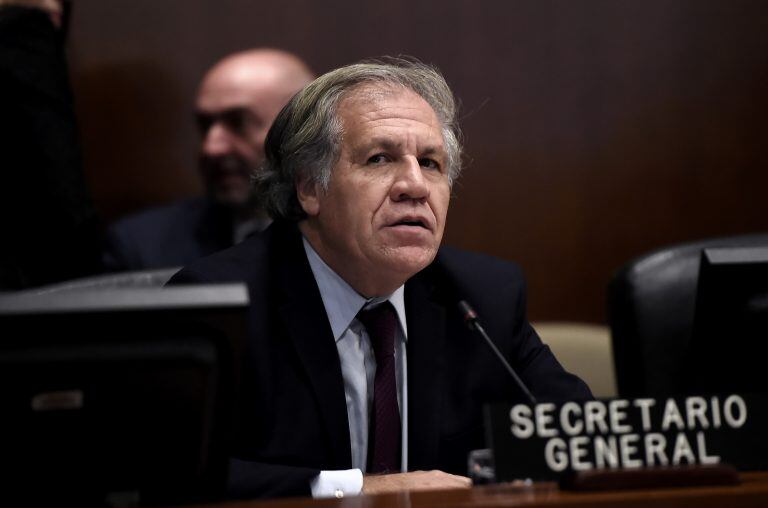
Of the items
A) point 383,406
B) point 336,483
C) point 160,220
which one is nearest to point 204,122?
point 160,220

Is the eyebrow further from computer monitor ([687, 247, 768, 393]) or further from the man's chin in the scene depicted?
computer monitor ([687, 247, 768, 393])

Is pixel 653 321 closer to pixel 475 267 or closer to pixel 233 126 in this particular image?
pixel 475 267

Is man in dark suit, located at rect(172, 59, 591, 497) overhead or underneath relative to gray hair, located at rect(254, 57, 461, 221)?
underneath

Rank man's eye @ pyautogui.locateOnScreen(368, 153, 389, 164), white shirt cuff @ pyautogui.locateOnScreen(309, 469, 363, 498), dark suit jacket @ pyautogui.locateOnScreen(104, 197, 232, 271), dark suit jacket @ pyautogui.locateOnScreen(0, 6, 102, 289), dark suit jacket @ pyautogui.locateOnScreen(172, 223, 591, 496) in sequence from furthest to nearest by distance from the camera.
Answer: dark suit jacket @ pyautogui.locateOnScreen(104, 197, 232, 271) < dark suit jacket @ pyautogui.locateOnScreen(0, 6, 102, 289) < man's eye @ pyautogui.locateOnScreen(368, 153, 389, 164) < dark suit jacket @ pyautogui.locateOnScreen(172, 223, 591, 496) < white shirt cuff @ pyautogui.locateOnScreen(309, 469, 363, 498)

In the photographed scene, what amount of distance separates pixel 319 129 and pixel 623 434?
2.82 feet

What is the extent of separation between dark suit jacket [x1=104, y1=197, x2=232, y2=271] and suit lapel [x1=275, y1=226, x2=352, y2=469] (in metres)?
1.19

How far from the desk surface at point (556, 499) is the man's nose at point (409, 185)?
72cm

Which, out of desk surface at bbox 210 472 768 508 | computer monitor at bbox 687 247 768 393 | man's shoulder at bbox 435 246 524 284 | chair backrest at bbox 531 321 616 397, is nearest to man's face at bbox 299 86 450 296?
man's shoulder at bbox 435 246 524 284

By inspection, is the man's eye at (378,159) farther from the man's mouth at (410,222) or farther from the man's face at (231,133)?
the man's face at (231,133)

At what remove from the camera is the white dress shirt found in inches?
71.4

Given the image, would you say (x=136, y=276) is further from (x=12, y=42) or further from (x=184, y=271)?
(x=12, y=42)

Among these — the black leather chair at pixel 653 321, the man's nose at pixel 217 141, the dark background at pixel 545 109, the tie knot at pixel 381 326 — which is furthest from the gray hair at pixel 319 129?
the dark background at pixel 545 109

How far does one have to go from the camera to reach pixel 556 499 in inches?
47.3

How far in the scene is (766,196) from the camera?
346 cm
